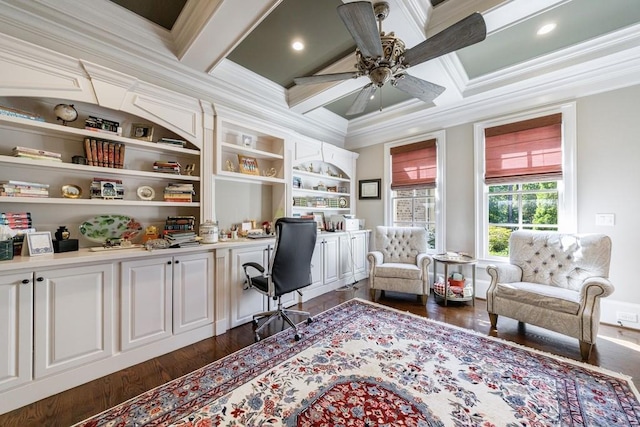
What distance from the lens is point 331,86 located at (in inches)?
120

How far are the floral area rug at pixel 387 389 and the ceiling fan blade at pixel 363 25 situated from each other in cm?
234

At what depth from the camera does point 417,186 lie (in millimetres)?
4180

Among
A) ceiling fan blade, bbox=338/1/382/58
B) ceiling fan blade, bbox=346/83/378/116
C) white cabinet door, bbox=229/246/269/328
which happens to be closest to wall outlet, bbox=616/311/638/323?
ceiling fan blade, bbox=346/83/378/116

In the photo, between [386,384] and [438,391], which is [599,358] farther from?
[386,384]

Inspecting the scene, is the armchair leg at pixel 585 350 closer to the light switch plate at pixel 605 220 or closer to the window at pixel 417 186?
the light switch plate at pixel 605 220

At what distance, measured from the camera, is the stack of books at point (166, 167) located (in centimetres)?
Result: 250

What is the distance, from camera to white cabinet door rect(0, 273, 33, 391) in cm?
156

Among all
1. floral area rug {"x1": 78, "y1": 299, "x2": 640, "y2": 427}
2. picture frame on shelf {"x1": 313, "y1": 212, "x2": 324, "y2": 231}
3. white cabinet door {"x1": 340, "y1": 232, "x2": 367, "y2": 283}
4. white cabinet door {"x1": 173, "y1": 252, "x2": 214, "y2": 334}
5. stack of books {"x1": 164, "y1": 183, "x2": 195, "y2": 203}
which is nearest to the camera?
floral area rug {"x1": 78, "y1": 299, "x2": 640, "y2": 427}

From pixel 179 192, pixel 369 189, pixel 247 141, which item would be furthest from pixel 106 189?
pixel 369 189

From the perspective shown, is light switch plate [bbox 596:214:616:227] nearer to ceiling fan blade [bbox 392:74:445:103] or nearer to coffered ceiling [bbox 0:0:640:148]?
coffered ceiling [bbox 0:0:640:148]

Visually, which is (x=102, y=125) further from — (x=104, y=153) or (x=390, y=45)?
(x=390, y=45)

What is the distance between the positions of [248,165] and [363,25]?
2.19 m

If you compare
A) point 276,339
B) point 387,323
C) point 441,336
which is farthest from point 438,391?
point 276,339

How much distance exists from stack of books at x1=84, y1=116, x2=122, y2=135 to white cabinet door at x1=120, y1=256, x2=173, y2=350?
3.91 ft
